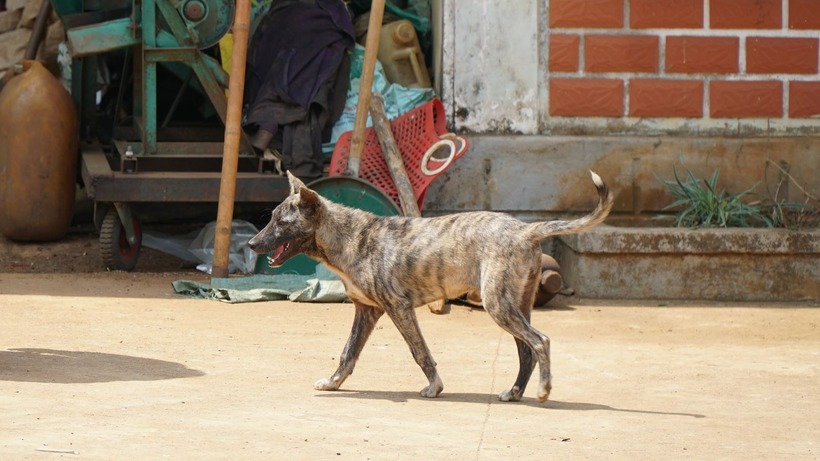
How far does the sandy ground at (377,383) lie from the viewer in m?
4.79

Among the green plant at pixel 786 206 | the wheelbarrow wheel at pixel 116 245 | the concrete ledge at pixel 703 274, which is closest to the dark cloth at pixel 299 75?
the wheelbarrow wheel at pixel 116 245

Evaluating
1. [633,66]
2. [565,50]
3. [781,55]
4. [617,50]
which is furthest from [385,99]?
[781,55]

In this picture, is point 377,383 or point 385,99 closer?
point 377,383

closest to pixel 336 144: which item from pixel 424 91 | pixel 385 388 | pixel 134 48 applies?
pixel 424 91

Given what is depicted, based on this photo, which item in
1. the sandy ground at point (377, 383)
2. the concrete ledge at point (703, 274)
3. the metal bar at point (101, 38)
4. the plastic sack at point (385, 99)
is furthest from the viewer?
the plastic sack at point (385, 99)

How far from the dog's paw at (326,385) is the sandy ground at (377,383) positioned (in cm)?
14

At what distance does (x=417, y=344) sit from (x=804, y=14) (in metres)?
5.50

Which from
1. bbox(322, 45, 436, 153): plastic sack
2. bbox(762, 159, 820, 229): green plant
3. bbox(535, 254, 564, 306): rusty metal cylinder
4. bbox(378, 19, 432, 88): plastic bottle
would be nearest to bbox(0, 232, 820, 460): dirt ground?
bbox(535, 254, 564, 306): rusty metal cylinder

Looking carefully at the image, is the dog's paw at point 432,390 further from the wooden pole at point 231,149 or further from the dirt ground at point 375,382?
the wooden pole at point 231,149

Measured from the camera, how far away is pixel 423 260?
5.87 meters

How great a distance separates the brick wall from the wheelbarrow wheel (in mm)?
3453

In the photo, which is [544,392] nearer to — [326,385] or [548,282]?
[326,385]

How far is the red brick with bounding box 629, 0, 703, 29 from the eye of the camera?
9812 mm

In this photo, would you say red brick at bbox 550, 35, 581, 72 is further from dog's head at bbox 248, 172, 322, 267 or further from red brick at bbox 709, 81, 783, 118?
dog's head at bbox 248, 172, 322, 267
